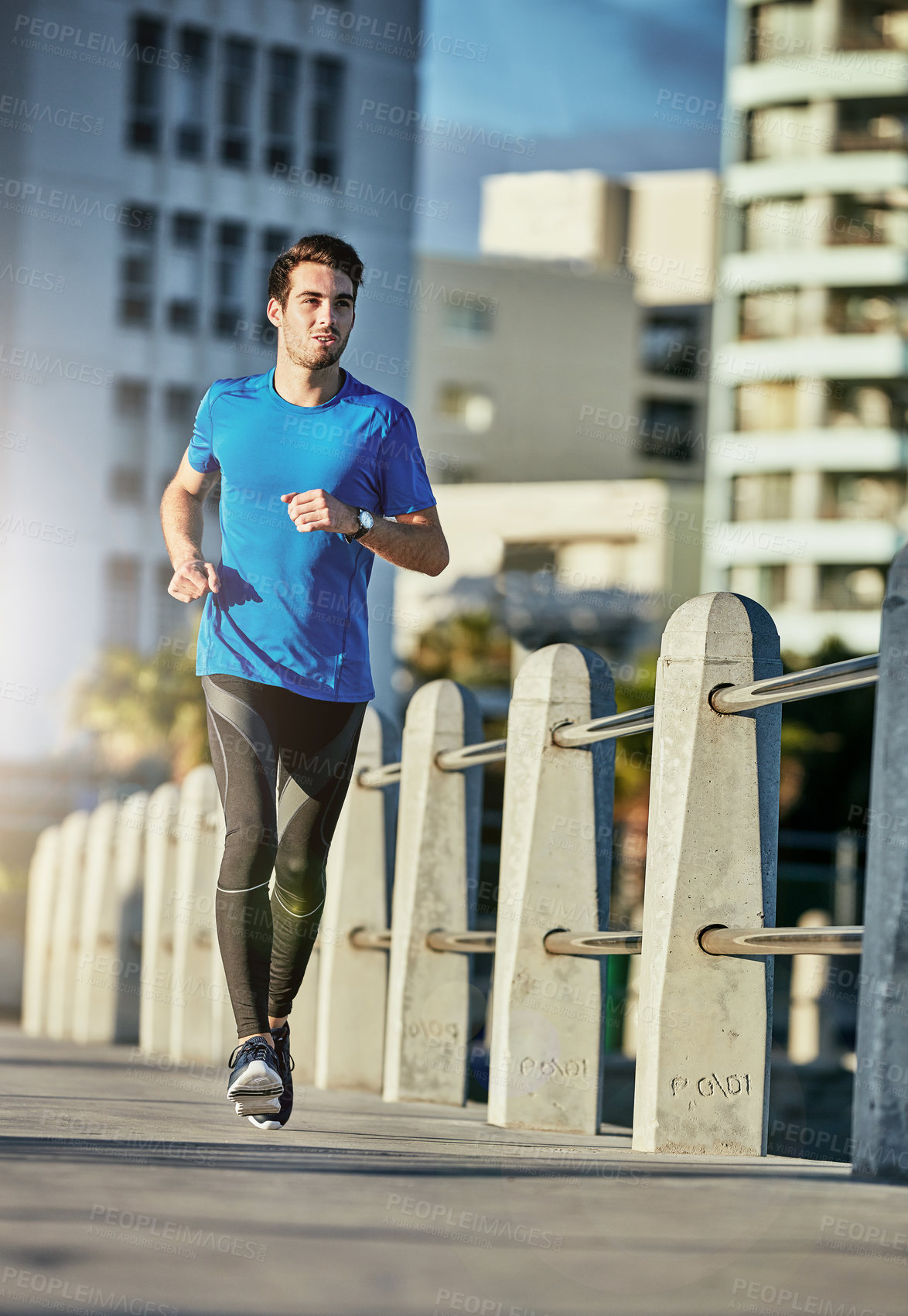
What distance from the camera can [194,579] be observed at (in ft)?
15.7

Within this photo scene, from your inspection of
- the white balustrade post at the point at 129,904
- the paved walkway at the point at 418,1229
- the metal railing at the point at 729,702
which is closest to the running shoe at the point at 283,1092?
the paved walkway at the point at 418,1229

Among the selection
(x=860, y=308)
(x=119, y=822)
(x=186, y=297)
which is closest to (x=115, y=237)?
(x=186, y=297)

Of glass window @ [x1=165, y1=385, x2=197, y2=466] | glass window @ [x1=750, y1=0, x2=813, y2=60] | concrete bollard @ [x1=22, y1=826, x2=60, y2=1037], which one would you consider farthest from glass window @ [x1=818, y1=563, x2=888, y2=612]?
concrete bollard @ [x1=22, y1=826, x2=60, y2=1037]

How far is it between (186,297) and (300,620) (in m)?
59.9

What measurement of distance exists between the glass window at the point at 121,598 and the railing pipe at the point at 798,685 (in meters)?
57.2

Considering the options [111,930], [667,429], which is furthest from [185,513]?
[667,429]

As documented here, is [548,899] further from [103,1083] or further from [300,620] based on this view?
[103,1083]

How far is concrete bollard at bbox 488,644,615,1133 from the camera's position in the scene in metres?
5.61

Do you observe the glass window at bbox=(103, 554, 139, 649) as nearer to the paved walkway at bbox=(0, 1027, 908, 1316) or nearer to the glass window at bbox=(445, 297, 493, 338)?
the glass window at bbox=(445, 297, 493, 338)

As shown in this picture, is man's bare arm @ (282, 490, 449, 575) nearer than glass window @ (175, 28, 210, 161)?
Yes

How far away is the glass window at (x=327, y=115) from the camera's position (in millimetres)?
61031

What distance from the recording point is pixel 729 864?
4.70 meters

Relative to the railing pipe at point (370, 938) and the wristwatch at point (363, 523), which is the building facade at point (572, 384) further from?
the wristwatch at point (363, 523)

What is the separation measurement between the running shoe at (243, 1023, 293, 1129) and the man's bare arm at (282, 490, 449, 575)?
3.97 ft
